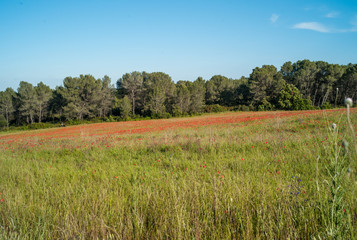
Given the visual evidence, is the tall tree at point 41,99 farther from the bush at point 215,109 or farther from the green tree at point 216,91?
the green tree at point 216,91

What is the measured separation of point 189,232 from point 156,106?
58611mm

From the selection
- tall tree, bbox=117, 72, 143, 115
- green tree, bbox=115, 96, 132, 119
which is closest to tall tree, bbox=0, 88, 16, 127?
green tree, bbox=115, 96, 132, 119

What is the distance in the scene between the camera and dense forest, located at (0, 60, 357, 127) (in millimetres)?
57906

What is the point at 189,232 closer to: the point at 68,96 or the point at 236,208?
the point at 236,208

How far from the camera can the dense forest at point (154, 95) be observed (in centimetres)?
5791

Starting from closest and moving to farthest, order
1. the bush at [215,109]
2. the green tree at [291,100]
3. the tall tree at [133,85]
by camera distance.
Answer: the green tree at [291,100] → the bush at [215,109] → the tall tree at [133,85]

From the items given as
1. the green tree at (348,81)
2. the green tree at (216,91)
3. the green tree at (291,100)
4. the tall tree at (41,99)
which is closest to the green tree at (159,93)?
the green tree at (216,91)

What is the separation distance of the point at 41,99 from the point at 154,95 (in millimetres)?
35354

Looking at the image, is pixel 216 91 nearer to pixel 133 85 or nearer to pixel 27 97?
pixel 133 85

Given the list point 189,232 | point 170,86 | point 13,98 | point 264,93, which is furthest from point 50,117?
point 189,232

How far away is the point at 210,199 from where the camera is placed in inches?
113

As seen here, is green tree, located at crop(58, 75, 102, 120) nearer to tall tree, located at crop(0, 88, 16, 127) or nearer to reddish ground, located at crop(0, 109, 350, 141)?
tall tree, located at crop(0, 88, 16, 127)

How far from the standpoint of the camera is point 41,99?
60.8 metres

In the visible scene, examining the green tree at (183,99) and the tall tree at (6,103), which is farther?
the green tree at (183,99)
